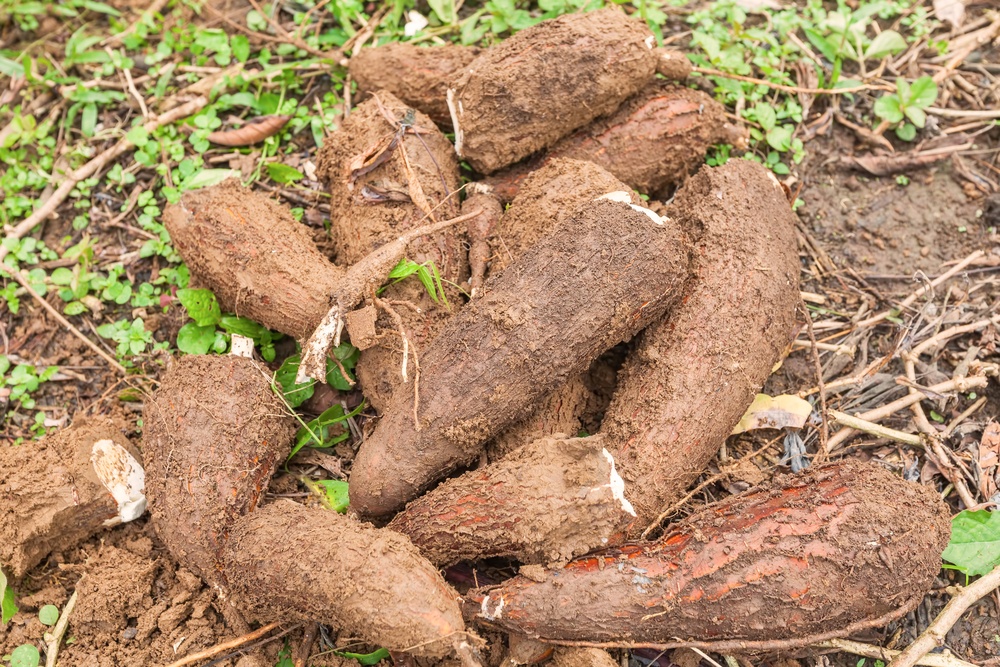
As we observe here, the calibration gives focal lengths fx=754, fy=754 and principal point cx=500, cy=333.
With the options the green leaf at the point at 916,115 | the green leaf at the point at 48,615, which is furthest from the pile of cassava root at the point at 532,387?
the green leaf at the point at 916,115

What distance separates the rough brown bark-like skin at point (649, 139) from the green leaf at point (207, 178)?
1.34 m

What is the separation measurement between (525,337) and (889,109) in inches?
92.5

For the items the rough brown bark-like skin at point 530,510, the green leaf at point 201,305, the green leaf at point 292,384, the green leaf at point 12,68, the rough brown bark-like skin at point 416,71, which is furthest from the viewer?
the green leaf at point 12,68

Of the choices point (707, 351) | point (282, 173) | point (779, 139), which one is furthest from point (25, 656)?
point (779, 139)

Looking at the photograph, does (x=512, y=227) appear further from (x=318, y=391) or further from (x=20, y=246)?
(x=20, y=246)

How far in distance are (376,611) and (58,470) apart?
57.8 inches

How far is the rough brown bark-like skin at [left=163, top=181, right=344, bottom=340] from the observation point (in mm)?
3125

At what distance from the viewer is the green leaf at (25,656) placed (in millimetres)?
2896

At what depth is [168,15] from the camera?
14.3 ft

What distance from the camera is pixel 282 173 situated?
12.1 feet

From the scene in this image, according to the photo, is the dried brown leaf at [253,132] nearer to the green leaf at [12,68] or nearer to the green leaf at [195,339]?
the green leaf at [195,339]

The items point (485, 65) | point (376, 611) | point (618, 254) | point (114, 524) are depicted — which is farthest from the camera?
point (485, 65)

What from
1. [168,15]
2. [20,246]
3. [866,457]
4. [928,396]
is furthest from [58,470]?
[928,396]

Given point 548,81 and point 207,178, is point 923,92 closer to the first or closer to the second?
point 548,81
